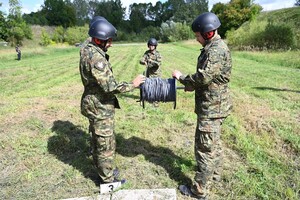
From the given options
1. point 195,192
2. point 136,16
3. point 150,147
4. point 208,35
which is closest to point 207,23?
point 208,35

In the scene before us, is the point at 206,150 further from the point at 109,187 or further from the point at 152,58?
the point at 152,58

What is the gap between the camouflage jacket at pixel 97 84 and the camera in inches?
148

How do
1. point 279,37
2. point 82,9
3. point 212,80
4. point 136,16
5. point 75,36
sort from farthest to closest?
point 82,9 < point 136,16 < point 75,36 < point 279,37 < point 212,80

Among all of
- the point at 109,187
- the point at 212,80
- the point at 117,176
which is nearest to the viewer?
the point at 212,80

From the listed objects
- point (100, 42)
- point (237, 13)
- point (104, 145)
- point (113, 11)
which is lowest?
point (104, 145)

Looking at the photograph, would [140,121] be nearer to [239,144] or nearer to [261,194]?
[239,144]

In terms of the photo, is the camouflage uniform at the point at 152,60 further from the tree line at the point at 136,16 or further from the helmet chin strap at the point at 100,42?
the tree line at the point at 136,16

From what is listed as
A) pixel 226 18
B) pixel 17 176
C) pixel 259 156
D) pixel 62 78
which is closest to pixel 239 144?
pixel 259 156

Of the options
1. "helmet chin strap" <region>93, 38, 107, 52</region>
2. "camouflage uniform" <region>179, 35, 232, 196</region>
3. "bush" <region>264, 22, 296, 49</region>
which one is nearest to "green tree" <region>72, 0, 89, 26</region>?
"bush" <region>264, 22, 296, 49</region>

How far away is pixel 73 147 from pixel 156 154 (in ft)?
5.83

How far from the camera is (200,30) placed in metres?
3.75

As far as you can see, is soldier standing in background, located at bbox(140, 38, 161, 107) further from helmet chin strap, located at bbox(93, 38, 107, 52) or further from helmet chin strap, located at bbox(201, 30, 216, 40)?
helmet chin strap, located at bbox(201, 30, 216, 40)

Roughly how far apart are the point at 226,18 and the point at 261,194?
47.9m

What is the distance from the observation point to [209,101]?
3.88 meters
